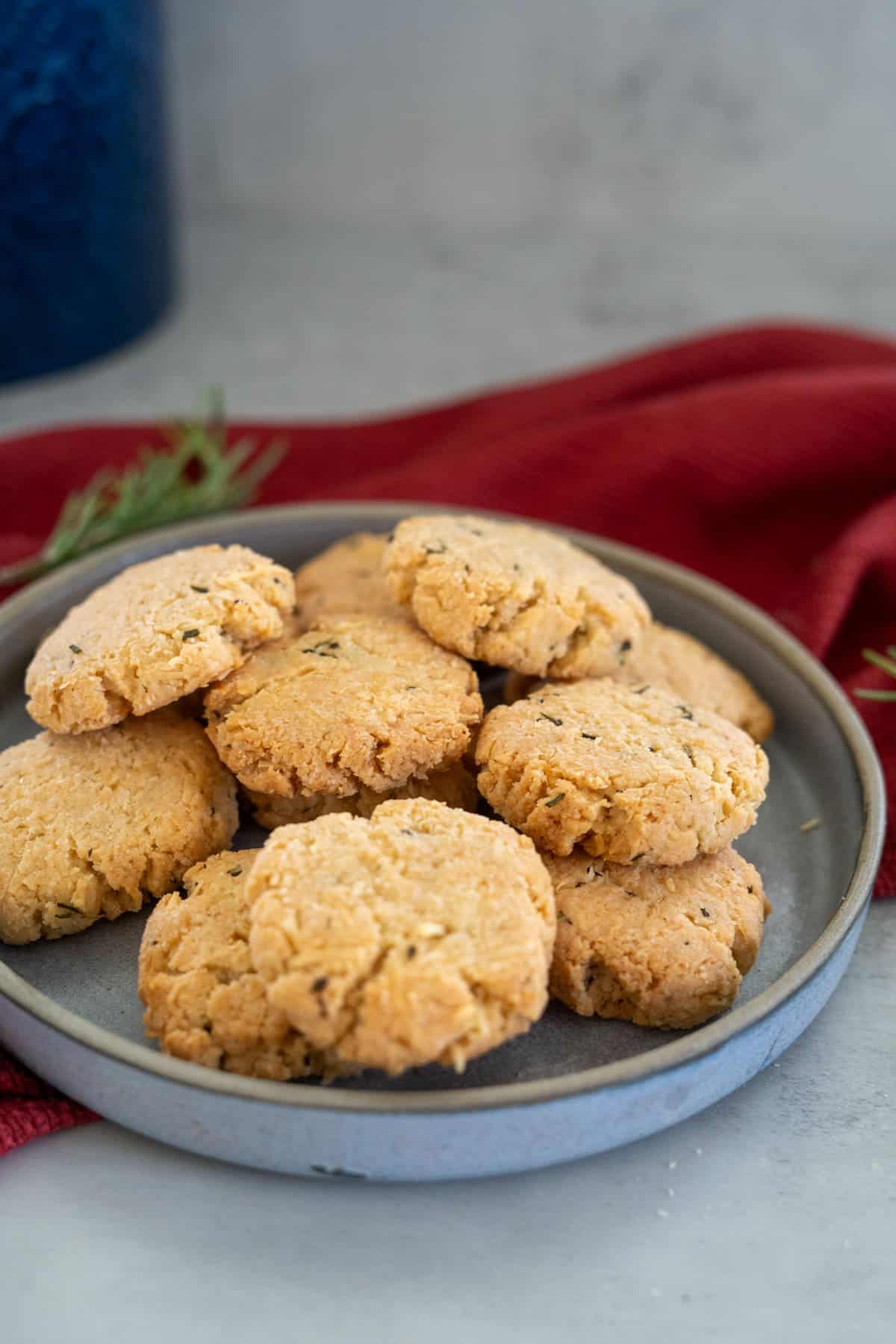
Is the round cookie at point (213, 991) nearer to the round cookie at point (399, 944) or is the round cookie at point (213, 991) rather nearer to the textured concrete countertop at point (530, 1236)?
the round cookie at point (399, 944)

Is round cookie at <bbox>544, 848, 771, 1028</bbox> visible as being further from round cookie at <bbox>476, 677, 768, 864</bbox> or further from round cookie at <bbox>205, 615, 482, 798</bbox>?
round cookie at <bbox>205, 615, 482, 798</bbox>

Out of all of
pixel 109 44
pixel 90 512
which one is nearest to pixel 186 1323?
pixel 90 512

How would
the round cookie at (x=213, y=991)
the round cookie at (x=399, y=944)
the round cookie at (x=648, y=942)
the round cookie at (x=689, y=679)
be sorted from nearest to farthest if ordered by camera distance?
1. the round cookie at (x=399, y=944)
2. the round cookie at (x=213, y=991)
3. the round cookie at (x=648, y=942)
4. the round cookie at (x=689, y=679)

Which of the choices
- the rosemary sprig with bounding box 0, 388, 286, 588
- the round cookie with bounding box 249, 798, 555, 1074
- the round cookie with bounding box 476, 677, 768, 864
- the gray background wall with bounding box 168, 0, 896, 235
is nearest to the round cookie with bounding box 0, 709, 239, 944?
the round cookie with bounding box 249, 798, 555, 1074

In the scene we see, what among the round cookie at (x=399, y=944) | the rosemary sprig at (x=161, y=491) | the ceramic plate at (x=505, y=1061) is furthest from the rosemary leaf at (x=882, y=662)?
the rosemary sprig at (x=161, y=491)

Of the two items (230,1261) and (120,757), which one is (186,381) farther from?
(230,1261)

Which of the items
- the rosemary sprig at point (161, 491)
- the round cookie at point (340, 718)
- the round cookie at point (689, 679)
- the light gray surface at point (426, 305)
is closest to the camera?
the round cookie at point (340, 718)

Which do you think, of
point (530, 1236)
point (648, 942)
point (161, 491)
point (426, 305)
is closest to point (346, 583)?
point (161, 491)
